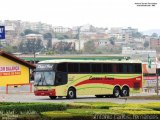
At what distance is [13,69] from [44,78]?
8960mm

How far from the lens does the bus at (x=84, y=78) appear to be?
44.9 metres

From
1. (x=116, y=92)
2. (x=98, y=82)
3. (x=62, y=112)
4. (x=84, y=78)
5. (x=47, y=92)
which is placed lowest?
(x=116, y=92)

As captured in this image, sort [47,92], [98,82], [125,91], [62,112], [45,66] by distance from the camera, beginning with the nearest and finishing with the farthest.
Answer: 1. [62,112]
2. [47,92]
3. [45,66]
4. [98,82]
5. [125,91]

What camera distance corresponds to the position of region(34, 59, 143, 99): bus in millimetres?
44906

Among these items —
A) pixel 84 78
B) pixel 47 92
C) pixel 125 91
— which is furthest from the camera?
pixel 125 91

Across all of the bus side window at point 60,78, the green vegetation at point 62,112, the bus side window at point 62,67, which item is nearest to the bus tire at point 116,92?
the bus side window at point 60,78

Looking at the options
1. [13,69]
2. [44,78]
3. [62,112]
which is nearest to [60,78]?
[44,78]

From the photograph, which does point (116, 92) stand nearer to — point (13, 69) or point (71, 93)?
point (71, 93)

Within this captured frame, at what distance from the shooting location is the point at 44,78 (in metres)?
45.2

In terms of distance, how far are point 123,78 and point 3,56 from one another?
32.8 feet

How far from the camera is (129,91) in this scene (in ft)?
162

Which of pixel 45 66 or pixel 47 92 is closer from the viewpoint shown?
pixel 47 92

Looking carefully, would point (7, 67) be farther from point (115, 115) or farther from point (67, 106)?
point (115, 115)

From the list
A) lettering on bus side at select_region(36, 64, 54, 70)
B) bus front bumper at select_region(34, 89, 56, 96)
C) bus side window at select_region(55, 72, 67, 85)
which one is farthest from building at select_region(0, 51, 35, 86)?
bus side window at select_region(55, 72, 67, 85)
